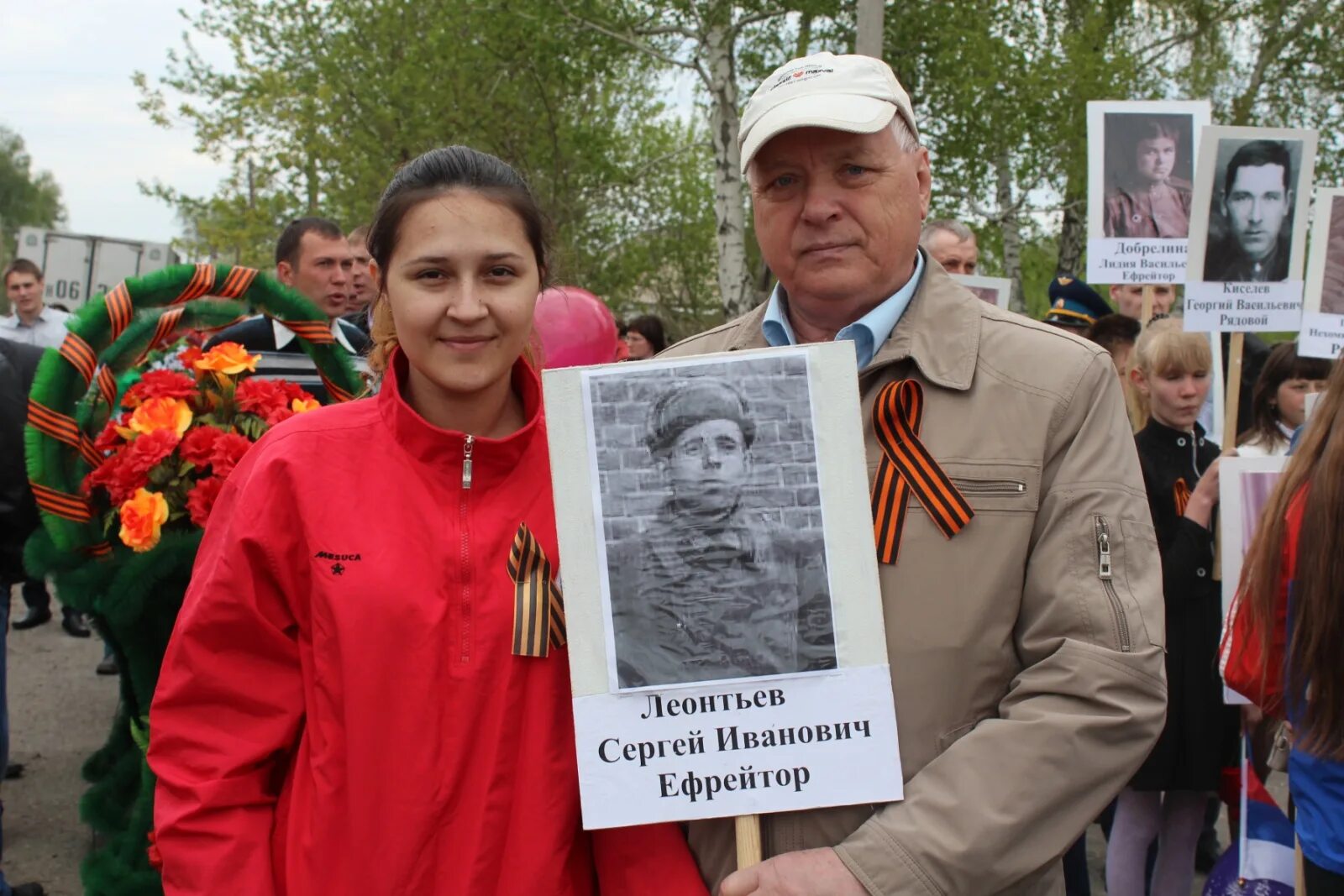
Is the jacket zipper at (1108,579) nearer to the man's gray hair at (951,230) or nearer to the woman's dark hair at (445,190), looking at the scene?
the woman's dark hair at (445,190)

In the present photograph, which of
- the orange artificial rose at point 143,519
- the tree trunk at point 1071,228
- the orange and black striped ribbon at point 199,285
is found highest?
the tree trunk at point 1071,228

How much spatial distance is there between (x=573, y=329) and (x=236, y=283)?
1214 mm

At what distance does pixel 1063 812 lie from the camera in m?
1.79

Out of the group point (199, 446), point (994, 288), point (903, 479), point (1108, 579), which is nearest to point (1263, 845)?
point (1108, 579)

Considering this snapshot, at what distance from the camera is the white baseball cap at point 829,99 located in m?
1.98

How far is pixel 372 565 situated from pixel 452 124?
1544 centimetres

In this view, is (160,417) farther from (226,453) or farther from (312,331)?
(312,331)

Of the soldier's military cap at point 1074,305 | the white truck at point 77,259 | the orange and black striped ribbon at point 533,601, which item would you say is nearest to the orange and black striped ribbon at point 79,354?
the orange and black striped ribbon at point 533,601

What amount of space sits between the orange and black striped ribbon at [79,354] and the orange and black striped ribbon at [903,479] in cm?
239

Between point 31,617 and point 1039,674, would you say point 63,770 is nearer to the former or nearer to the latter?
point 31,617

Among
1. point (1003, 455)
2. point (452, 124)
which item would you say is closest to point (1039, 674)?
point (1003, 455)

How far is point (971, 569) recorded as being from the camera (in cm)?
185

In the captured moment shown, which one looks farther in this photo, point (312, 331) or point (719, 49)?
point (719, 49)

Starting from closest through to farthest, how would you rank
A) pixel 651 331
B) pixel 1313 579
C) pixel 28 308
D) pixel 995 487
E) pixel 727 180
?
pixel 995 487 → pixel 1313 579 → pixel 651 331 → pixel 28 308 → pixel 727 180
